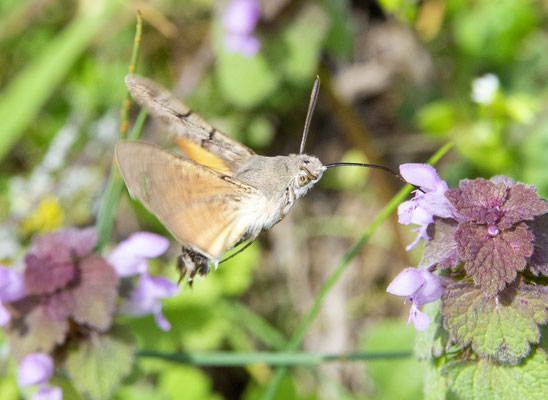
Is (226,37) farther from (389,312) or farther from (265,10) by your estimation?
(389,312)

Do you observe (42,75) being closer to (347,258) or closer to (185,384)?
(185,384)

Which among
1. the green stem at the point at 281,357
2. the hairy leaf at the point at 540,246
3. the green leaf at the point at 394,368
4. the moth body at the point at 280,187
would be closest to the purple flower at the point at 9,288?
the green stem at the point at 281,357

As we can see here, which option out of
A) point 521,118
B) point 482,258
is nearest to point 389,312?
point 521,118

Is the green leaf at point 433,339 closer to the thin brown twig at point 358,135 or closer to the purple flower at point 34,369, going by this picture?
the purple flower at point 34,369

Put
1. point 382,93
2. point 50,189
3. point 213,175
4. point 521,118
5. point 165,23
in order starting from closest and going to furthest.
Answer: point 213,175 → point 521,118 → point 50,189 → point 165,23 → point 382,93

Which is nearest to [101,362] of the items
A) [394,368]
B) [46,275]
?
[46,275]
